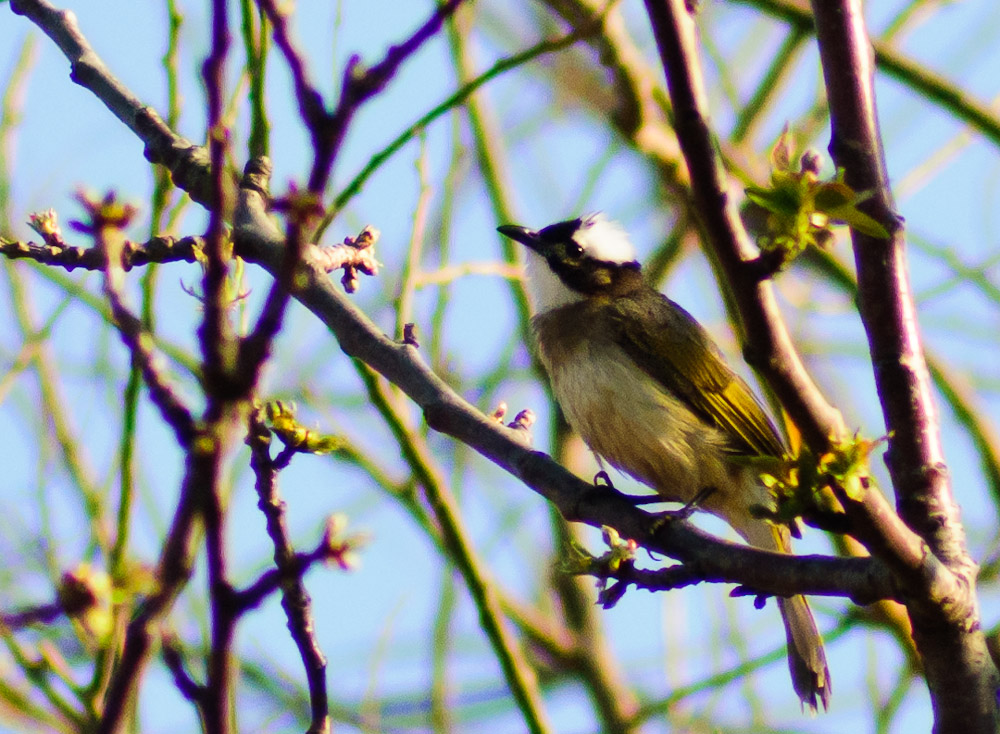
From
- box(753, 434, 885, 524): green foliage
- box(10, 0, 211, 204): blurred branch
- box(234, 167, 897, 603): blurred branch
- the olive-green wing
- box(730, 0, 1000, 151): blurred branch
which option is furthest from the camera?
box(730, 0, 1000, 151): blurred branch

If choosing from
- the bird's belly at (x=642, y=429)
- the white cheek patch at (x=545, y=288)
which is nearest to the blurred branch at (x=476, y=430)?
the bird's belly at (x=642, y=429)

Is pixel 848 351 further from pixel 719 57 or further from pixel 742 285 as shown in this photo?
pixel 742 285

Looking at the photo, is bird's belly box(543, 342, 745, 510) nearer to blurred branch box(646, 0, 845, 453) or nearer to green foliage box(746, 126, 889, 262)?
blurred branch box(646, 0, 845, 453)

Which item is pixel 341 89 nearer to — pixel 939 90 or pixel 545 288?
pixel 545 288

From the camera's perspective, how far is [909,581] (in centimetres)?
281

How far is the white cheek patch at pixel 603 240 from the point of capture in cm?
646

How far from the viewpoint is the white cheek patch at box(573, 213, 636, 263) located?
254 inches

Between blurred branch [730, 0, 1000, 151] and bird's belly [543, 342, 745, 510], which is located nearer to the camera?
bird's belly [543, 342, 745, 510]

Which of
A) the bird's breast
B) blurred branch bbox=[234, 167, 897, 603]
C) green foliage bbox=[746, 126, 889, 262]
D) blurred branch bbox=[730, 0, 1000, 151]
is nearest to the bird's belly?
the bird's breast

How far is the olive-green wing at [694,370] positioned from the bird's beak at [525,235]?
2.29 ft

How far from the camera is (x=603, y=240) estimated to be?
21.4ft

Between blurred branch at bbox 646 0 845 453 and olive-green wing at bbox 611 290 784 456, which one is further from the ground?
olive-green wing at bbox 611 290 784 456

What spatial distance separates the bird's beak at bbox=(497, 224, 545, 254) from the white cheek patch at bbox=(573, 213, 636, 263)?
0.66 ft

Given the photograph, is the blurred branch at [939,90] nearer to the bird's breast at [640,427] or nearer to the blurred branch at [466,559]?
the bird's breast at [640,427]
